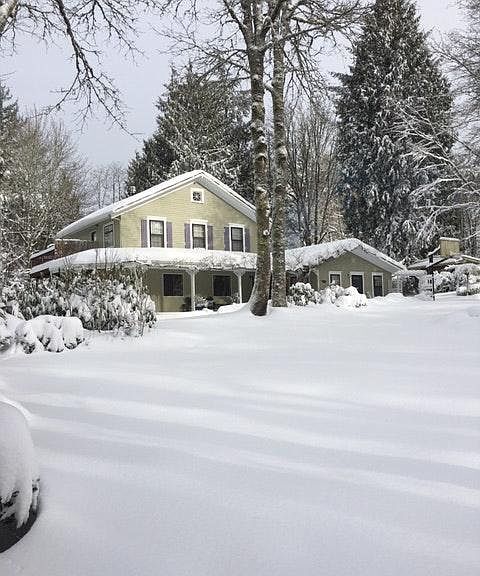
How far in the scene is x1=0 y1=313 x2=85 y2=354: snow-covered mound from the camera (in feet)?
23.5

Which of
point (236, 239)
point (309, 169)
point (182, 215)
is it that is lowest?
point (236, 239)

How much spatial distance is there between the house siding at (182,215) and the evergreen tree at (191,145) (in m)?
7.90

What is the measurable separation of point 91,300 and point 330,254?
18422mm

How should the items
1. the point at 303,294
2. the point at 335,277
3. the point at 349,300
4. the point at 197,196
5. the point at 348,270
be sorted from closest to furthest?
1. the point at 303,294
2. the point at 349,300
3. the point at 197,196
4. the point at 335,277
5. the point at 348,270

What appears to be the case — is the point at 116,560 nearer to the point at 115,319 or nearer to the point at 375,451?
the point at 375,451

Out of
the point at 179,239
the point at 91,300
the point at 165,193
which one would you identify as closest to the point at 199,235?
the point at 179,239

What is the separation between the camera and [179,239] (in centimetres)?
2320

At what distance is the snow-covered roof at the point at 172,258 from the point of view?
2011 centimetres

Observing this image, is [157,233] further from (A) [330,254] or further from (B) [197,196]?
(A) [330,254]

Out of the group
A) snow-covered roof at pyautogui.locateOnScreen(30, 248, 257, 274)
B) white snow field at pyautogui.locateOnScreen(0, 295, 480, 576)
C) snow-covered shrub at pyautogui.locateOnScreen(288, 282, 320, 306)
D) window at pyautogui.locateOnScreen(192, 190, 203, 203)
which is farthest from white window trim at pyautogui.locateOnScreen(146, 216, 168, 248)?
white snow field at pyautogui.locateOnScreen(0, 295, 480, 576)

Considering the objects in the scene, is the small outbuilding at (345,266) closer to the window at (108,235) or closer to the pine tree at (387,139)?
the pine tree at (387,139)

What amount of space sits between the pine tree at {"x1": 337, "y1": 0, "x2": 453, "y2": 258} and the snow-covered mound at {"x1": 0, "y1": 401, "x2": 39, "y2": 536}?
1138 inches

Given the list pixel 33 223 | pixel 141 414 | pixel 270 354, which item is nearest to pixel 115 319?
pixel 270 354

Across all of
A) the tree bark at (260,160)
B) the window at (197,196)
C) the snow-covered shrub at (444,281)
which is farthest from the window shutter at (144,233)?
the snow-covered shrub at (444,281)
